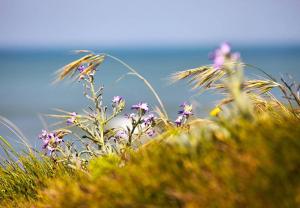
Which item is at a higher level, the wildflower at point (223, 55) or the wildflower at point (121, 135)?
the wildflower at point (223, 55)

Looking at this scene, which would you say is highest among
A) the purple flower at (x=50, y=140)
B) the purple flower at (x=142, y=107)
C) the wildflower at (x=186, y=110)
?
the purple flower at (x=142, y=107)

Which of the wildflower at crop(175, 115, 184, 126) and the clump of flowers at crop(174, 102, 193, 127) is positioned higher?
the clump of flowers at crop(174, 102, 193, 127)

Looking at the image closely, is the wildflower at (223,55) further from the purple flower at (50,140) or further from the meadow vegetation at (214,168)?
the purple flower at (50,140)

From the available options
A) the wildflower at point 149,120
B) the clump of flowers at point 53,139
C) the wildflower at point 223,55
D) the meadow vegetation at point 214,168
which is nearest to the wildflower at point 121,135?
the wildflower at point 149,120

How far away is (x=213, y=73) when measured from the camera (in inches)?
156

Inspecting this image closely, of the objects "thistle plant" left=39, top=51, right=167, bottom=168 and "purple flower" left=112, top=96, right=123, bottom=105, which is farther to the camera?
"purple flower" left=112, top=96, right=123, bottom=105

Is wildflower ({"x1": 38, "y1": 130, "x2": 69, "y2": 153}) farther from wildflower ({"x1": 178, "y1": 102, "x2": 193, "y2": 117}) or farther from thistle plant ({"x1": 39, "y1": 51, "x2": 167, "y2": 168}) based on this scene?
wildflower ({"x1": 178, "y1": 102, "x2": 193, "y2": 117})

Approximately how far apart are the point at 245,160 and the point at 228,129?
25cm

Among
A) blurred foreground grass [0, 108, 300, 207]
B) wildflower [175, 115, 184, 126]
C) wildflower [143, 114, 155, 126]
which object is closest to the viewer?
blurred foreground grass [0, 108, 300, 207]

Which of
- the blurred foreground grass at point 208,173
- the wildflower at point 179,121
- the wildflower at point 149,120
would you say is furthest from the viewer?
the wildflower at point 149,120

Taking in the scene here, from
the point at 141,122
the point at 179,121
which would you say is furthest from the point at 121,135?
the point at 179,121

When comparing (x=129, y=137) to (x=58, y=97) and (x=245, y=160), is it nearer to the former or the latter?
(x=245, y=160)

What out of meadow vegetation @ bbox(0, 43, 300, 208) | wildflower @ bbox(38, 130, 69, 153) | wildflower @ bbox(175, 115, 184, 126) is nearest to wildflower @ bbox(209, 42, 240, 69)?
meadow vegetation @ bbox(0, 43, 300, 208)

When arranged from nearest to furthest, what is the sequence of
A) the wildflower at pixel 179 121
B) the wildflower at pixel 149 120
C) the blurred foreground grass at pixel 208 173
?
the blurred foreground grass at pixel 208 173 → the wildflower at pixel 179 121 → the wildflower at pixel 149 120
